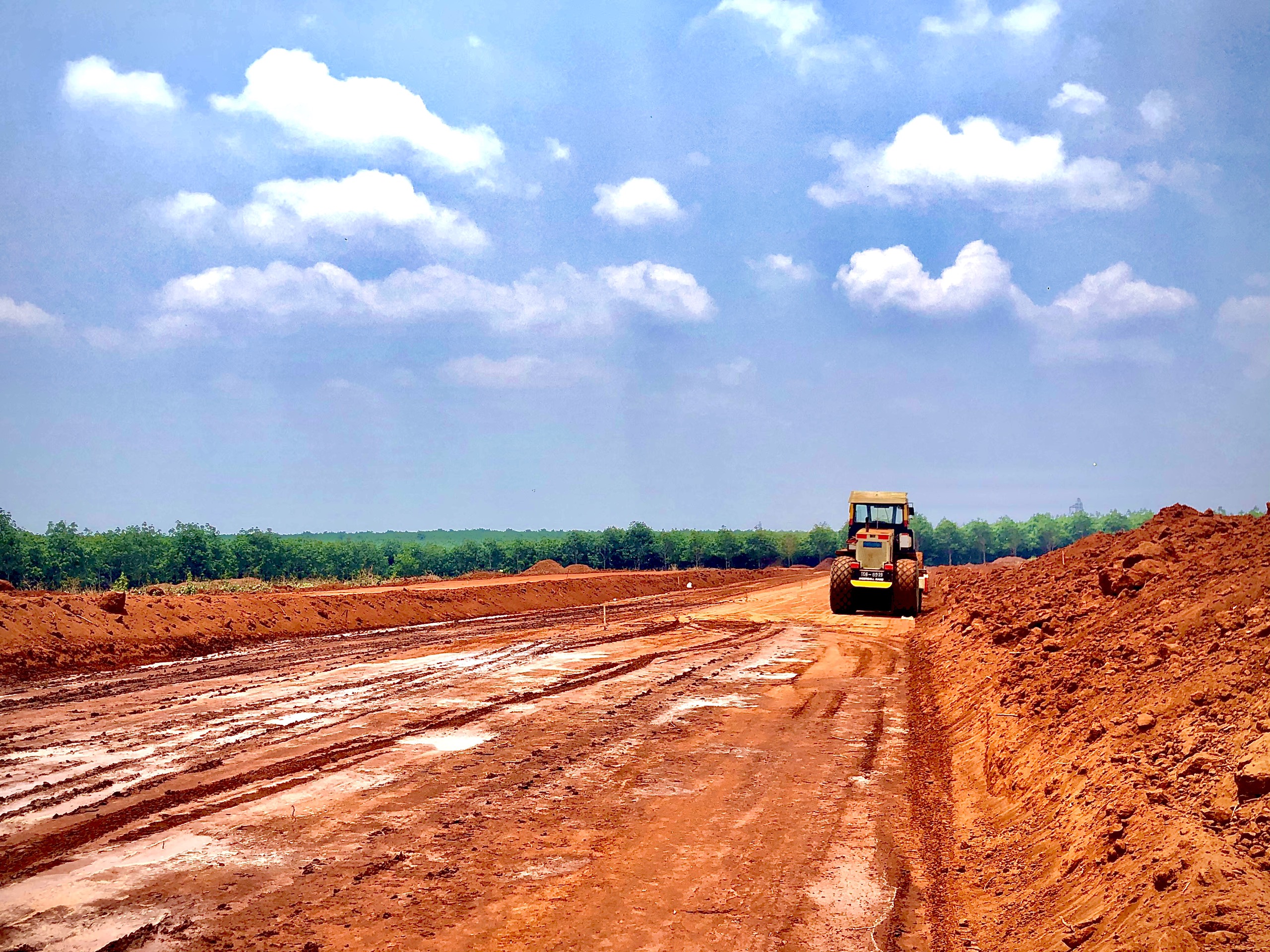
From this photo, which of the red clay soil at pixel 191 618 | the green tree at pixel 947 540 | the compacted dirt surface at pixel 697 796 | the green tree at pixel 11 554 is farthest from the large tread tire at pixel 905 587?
the green tree at pixel 947 540

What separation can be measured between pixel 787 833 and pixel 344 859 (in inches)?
153

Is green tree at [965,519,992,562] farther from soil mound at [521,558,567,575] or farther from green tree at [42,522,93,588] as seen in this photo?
green tree at [42,522,93,588]

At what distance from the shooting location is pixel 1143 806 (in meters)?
6.04

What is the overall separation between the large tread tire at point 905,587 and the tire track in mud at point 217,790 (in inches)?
515

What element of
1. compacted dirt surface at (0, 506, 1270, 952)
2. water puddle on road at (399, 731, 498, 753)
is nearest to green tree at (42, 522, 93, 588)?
compacted dirt surface at (0, 506, 1270, 952)

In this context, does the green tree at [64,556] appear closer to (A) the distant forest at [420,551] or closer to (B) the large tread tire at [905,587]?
(A) the distant forest at [420,551]

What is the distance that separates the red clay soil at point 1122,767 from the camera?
4922mm

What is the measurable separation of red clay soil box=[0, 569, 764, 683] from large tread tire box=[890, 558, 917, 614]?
49.6ft

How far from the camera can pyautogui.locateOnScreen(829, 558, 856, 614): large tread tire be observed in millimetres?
25969

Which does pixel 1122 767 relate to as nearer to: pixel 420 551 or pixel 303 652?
pixel 303 652

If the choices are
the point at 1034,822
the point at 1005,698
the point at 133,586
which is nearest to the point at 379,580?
the point at 133,586

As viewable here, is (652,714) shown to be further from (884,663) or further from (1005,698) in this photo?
(884,663)

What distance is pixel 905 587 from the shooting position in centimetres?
2567

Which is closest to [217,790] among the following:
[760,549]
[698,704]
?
[698,704]
